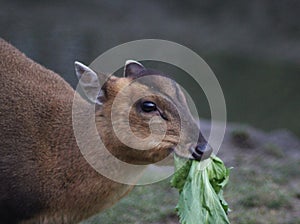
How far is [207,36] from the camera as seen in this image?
17.2 meters

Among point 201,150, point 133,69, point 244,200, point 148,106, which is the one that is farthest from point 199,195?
point 244,200

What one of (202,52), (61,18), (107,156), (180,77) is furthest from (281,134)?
(61,18)

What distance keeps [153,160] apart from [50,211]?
0.81 m

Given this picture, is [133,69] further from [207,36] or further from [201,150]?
[207,36]

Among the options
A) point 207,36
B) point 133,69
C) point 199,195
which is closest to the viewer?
point 199,195

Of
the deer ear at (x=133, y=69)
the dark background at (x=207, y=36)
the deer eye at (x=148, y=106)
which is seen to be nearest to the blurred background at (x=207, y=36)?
the dark background at (x=207, y=36)

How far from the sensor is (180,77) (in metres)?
13.5

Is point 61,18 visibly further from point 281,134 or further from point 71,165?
point 71,165

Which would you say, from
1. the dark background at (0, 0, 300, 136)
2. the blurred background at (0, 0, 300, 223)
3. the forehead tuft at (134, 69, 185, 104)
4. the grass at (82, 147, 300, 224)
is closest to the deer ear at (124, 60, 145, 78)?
the forehead tuft at (134, 69, 185, 104)

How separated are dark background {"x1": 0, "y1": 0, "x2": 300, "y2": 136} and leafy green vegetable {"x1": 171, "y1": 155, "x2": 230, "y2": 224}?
5.79 m

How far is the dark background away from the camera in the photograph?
1287 centimetres

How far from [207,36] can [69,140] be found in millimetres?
11703

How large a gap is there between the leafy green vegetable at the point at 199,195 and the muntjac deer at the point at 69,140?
0.24 meters

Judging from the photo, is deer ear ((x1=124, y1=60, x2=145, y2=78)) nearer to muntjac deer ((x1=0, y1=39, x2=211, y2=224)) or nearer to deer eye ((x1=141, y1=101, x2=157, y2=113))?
muntjac deer ((x1=0, y1=39, x2=211, y2=224))
